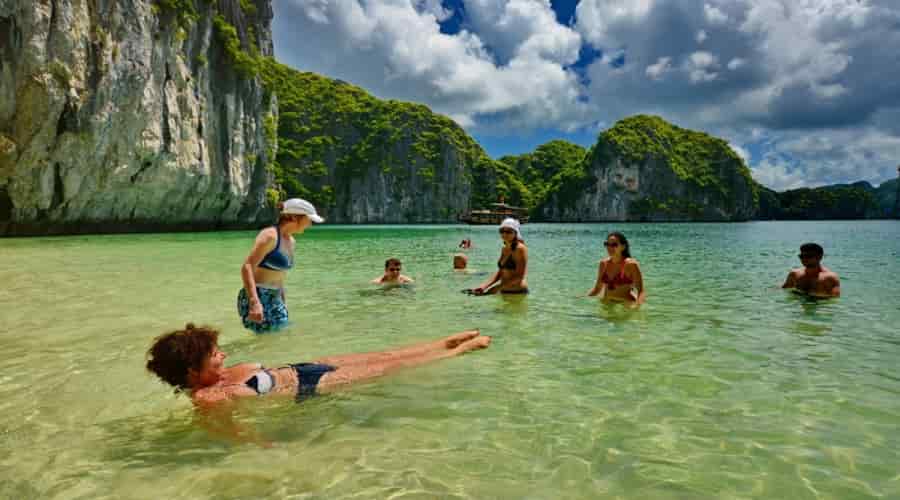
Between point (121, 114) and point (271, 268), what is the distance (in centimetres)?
3452

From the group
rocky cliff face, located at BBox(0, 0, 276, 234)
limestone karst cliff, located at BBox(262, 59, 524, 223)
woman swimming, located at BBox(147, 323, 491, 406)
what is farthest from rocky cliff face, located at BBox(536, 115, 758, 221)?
woman swimming, located at BBox(147, 323, 491, 406)

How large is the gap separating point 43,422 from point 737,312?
8.55 meters

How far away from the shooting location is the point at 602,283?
8555 millimetres

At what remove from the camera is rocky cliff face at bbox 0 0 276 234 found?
87.3 ft

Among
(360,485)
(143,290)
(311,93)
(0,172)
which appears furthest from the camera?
(311,93)

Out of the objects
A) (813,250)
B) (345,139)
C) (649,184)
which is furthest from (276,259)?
(649,184)

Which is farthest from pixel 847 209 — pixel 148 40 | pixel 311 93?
pixel 148 40

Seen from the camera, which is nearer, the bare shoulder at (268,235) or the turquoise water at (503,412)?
the turquoise water at (503,412)

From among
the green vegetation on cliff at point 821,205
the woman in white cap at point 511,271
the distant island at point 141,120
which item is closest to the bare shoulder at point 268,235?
the woman in white cap at point 511,271

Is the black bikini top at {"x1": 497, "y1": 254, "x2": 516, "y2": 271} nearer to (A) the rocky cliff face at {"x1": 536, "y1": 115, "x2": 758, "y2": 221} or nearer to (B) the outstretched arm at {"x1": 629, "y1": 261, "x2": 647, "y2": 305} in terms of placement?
→ (B) the outstretched arm at {"x1": 629, "y1": 261, "x2": 647, "y2": 305}

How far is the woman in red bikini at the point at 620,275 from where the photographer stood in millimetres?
7930

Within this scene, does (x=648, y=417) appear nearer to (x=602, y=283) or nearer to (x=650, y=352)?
(x=650, y=352)

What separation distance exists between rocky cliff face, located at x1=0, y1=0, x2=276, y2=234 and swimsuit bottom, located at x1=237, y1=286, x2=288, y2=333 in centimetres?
3026

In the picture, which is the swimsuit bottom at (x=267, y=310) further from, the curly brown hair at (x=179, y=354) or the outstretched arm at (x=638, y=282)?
the outstretched arm at (x=638, y=282)
